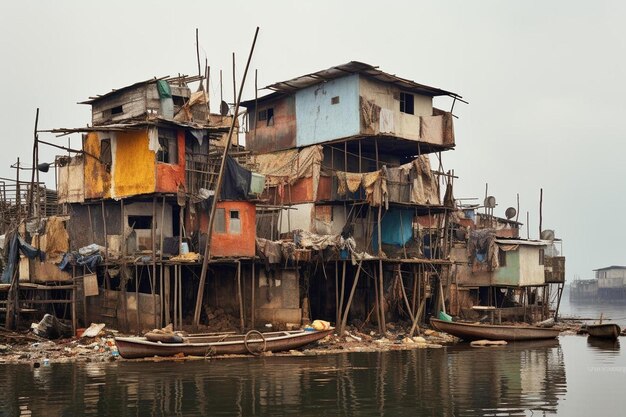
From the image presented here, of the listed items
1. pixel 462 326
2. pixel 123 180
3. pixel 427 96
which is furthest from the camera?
pixel 427 96

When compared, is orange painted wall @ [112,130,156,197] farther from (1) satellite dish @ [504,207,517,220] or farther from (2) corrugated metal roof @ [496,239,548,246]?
(1) satellite dish @ [504,207,517,220]

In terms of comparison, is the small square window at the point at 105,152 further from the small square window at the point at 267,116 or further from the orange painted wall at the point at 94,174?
the small square window at the point at 267,116

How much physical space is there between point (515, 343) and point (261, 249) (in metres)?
12.5

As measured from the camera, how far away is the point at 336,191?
128ft

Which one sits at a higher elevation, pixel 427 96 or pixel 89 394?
pixel 427 96

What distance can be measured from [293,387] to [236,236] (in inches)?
496

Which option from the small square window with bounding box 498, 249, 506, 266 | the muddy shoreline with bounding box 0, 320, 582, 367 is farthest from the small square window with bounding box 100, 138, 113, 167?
the small square window with bounding box 498, 249, 506, 266

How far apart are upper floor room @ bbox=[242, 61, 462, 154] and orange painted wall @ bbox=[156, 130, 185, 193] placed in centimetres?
781

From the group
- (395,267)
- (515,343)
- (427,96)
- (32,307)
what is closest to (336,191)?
(395,267)

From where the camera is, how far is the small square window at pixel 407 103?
41.5 meters

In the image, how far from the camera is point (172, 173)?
34.7 metres

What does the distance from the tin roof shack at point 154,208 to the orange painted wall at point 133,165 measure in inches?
1.6

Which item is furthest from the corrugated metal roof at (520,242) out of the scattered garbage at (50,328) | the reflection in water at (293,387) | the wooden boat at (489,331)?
the scattered garbage at (50,328)

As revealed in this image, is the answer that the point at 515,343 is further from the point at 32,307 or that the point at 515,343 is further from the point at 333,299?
the point at 32,307
